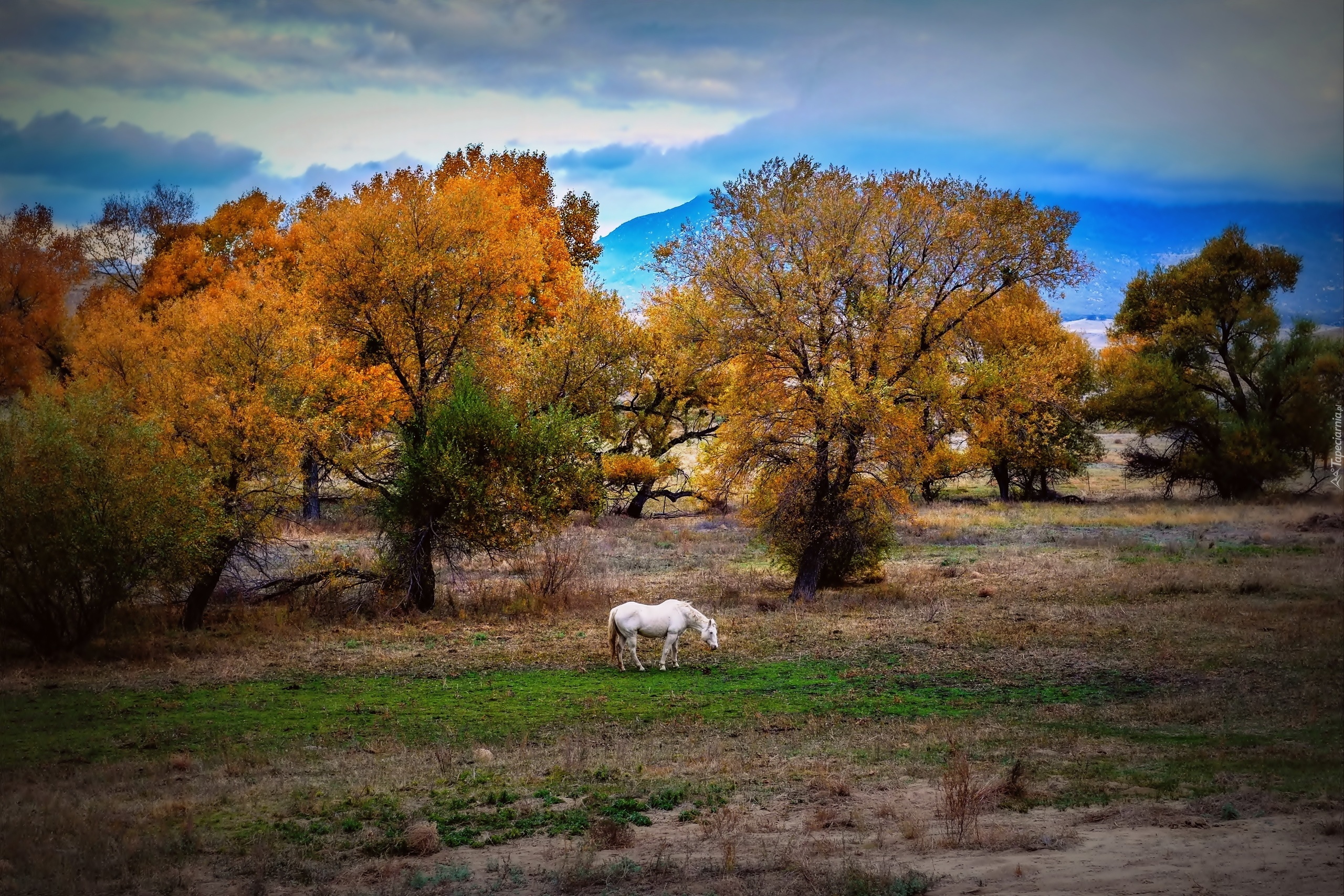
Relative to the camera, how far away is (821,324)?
25812 mm

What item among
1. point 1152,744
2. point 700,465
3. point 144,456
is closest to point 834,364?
point 700,465

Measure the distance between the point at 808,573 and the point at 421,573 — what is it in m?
10.8

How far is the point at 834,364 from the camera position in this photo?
85.2ft

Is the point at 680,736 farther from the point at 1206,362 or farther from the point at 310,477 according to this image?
the point at 1206,362

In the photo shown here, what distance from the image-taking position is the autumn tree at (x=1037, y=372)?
1446 inches

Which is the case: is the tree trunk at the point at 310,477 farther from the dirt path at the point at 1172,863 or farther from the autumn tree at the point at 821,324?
the dirt path at the point at 1172,863

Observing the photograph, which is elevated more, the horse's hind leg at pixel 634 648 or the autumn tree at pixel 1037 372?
the autumn tree at pixel 1037 372

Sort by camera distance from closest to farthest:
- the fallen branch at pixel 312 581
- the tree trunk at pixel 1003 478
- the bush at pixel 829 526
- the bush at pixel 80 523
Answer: the bush at pixel 80 523 → the bush at pixel 829 526 → the fallen branch at pixel 312 581 → the tree trunk at pixel 1003 478

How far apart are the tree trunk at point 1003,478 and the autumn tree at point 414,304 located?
110 ft

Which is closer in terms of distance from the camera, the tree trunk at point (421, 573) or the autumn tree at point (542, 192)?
the tree trunk at point (421, 573)

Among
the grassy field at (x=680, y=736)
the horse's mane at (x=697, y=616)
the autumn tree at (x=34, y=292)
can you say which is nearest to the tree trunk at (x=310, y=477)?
the grassy field at (x=680, y=736)

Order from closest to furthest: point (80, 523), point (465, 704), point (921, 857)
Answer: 1. point (921, 857)
2. point (465, 704)
3. point (80, 523)

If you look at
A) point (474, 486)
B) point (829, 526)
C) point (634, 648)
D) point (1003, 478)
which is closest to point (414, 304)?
point (474, 486)

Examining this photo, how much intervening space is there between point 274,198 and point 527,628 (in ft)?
146
